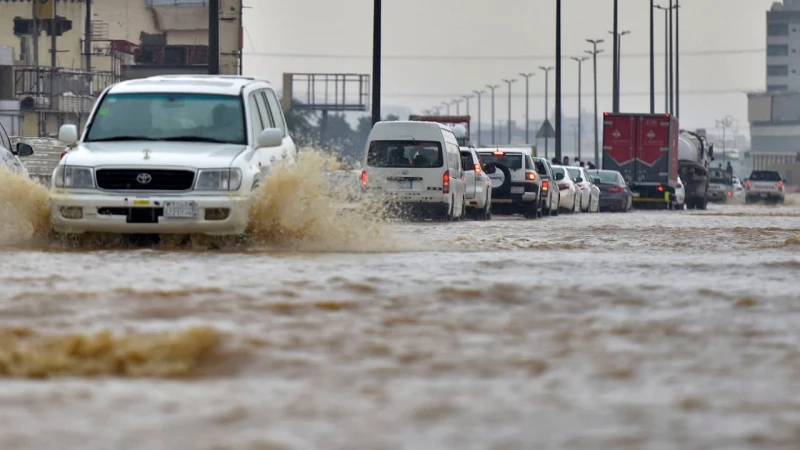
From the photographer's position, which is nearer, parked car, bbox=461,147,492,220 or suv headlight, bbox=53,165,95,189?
suv headlight, bbox=53,165,95,189

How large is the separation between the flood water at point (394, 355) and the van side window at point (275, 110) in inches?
189

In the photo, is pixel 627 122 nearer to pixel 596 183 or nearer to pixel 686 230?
pixel 596 183

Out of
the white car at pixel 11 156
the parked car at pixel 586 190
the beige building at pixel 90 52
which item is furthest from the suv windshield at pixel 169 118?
the beige building at pixel 90 52

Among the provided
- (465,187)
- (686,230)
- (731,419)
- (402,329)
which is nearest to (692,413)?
(731,419)

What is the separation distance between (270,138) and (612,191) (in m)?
33.5

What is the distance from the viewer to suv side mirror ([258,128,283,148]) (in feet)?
56.2

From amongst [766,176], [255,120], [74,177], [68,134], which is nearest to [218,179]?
[74,177]

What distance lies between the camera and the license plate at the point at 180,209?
1620 cm

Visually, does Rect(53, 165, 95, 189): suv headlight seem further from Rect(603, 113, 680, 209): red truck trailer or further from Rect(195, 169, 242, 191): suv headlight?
Rect(603, 113, 680, 209): red truck trailer

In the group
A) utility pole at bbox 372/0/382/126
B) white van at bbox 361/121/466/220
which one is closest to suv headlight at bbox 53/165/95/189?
white van at bbox 361/121/466/220

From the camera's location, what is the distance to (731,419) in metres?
6.14

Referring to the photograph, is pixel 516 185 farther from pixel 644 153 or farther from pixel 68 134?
pixel 68 134

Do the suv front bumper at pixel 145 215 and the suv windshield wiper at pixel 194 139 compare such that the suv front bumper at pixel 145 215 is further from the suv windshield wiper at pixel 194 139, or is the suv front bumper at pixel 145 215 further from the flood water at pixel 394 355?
the flood water at pixel 394 355

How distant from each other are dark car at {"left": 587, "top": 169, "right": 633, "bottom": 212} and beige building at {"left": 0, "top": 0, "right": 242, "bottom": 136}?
33.0m
